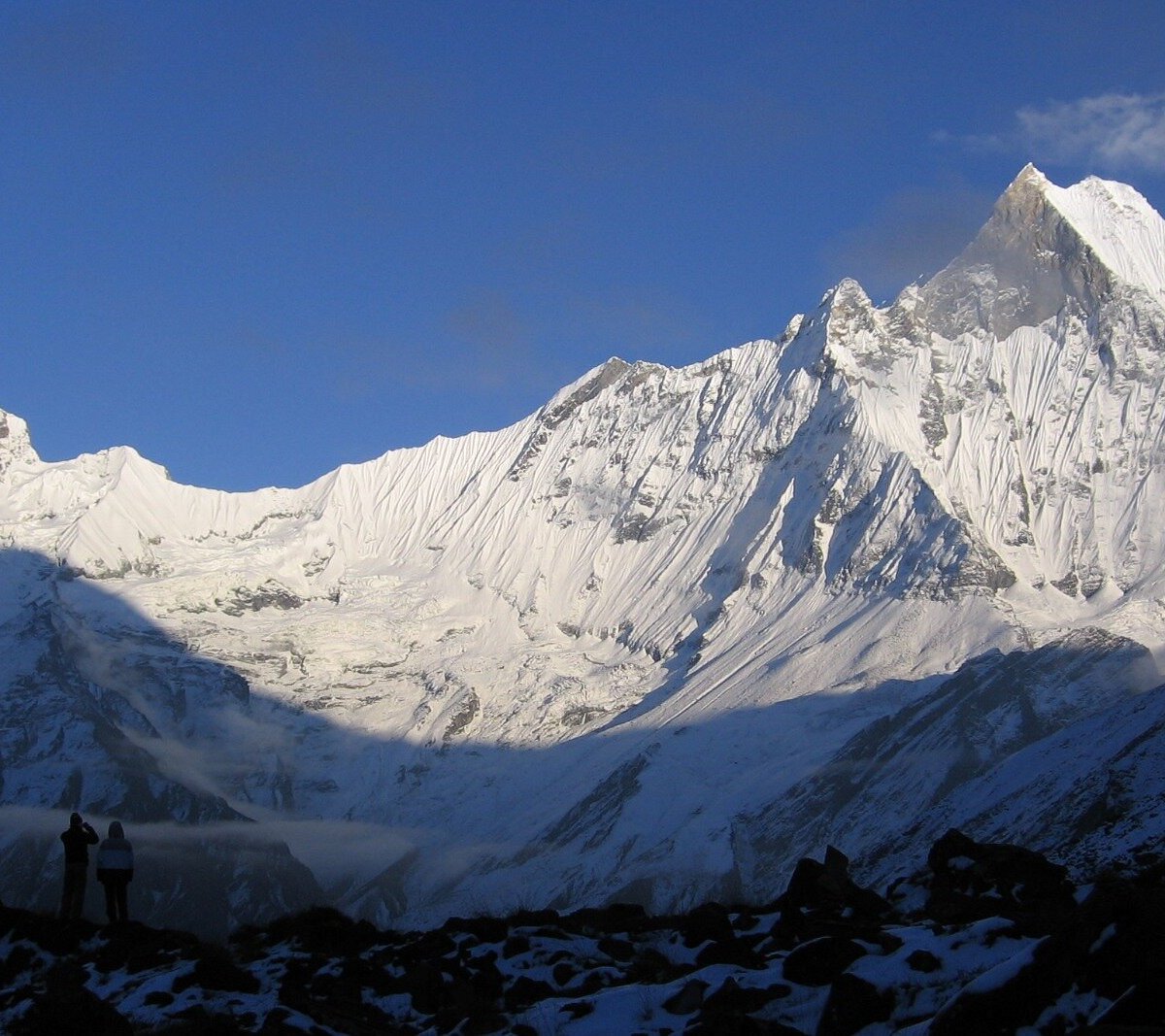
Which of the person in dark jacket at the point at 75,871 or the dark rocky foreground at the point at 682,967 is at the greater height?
the person in dark jacket at the point at 75,871

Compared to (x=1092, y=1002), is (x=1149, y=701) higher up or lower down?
higher up

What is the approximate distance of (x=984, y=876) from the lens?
3378 cm

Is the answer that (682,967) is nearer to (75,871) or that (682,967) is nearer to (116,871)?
(116,871)

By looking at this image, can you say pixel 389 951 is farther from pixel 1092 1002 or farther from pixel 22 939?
pixel 1092 1002

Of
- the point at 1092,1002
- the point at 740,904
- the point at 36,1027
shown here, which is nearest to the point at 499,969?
the point at 740,904

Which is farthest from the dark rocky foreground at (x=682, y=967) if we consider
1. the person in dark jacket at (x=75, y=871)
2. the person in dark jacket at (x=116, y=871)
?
the person in dark jacket at (x=116, y=871)

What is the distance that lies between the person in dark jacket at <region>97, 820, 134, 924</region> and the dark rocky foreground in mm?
1752

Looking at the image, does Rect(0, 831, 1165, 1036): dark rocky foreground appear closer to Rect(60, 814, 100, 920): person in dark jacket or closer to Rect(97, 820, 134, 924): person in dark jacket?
Rect(60, 814, 100, 920): person in dark jacket

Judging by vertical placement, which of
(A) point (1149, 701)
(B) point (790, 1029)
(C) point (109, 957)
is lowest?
(B) point (790, 1029)

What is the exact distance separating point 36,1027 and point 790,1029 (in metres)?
11.5

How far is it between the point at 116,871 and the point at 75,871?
1.03m

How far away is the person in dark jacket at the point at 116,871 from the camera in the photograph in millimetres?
38844

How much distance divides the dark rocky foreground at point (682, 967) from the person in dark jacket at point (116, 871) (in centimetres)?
175

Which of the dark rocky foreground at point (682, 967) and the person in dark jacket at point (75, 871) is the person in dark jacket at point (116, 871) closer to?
the person in dark jacket at point (75, 871)
